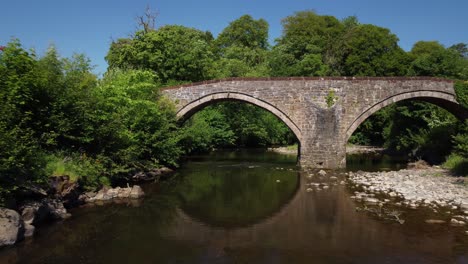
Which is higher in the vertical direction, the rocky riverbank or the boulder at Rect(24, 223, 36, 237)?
the rocky riverbank

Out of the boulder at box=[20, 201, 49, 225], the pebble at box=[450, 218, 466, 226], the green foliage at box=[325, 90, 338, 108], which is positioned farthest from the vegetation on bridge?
the pebble at box=[450, 218, 466, 226]

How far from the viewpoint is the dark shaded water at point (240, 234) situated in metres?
7.30

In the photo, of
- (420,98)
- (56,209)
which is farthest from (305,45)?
(56,209)

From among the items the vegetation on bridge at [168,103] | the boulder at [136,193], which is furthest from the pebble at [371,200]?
the boulder at [136,193]

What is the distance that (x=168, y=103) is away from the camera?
66.0 ft

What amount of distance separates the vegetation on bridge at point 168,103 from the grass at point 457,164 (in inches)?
8.2

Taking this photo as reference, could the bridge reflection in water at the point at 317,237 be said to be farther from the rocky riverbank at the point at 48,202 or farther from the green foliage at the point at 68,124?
the green foliage at the point at 68,124

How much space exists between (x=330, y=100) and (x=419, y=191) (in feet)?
28.0

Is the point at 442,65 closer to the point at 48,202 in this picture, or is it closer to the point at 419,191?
the point at 419,191

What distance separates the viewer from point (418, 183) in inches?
573

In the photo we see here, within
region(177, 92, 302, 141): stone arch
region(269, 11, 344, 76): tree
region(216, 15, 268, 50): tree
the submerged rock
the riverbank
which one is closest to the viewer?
the submerged rock

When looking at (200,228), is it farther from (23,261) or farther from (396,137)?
(396,137)

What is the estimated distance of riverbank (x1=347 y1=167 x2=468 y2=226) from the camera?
35.1 feet

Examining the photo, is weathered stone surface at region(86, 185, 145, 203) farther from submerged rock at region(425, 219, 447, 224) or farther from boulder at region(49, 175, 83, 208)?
submerged rock at region(425, 219, 447, 224)
